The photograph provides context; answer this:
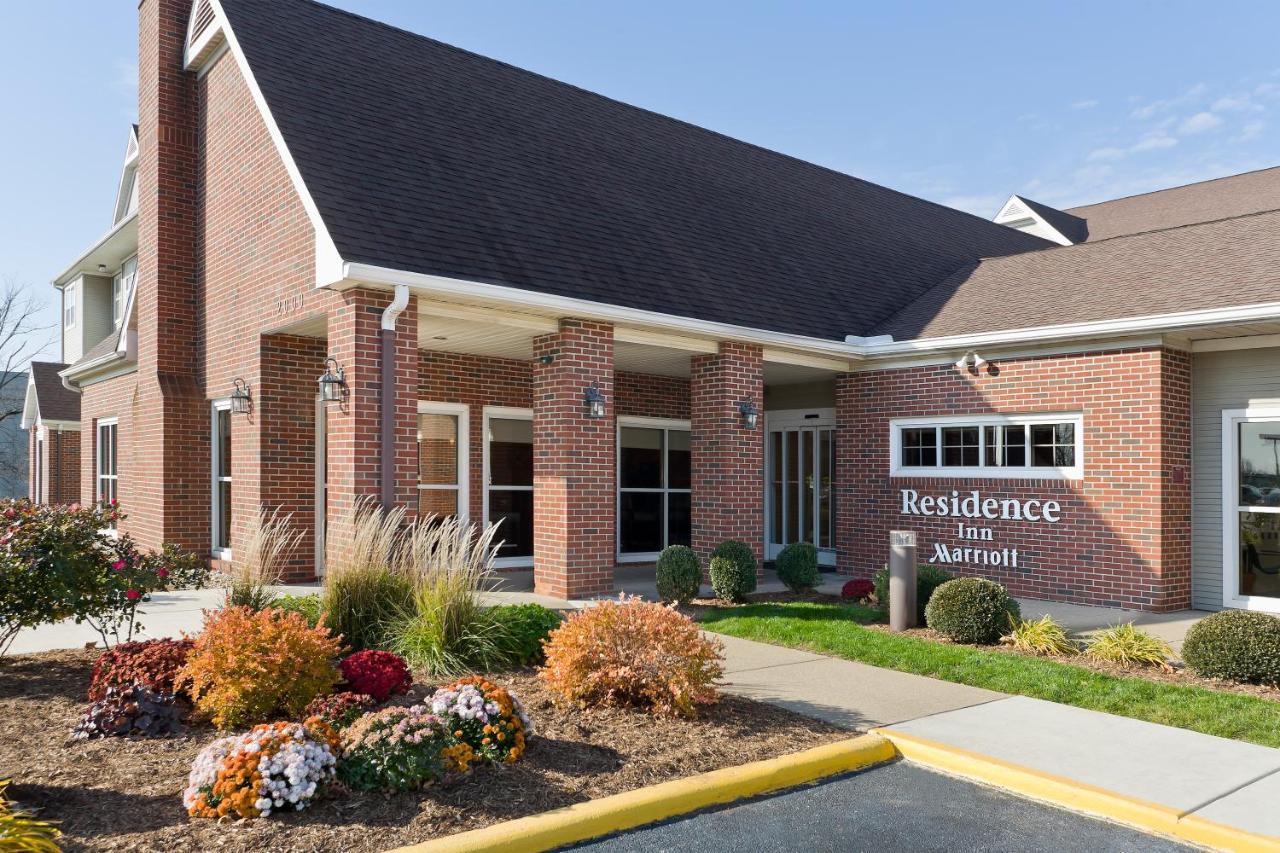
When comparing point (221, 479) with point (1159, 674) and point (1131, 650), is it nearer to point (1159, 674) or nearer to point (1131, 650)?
point (1131, 650)

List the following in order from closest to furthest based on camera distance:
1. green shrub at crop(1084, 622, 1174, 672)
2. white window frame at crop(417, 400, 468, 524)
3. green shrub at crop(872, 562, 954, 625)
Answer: green shrub at crop(1084, 622, 1174, 672), green shrub at crop(872, 562, 954, 625), white window frame at crop(417, 400, 468, 524)

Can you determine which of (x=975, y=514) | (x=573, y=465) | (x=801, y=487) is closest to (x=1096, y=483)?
(x=975, y=514)

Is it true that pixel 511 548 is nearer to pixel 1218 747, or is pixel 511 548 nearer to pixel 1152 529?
pixel 1152 529

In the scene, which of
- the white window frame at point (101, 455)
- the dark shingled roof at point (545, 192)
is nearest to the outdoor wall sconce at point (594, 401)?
the dark shingled roof at point (545, 192)

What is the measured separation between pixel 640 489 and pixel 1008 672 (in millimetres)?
8919

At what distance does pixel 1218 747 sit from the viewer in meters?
5.73

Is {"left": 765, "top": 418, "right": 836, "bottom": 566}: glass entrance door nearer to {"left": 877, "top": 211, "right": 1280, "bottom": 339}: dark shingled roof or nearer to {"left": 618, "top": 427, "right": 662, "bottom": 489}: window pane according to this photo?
{"left": 618, "top": 427, "right": 662, "bottom": 489}: window pane

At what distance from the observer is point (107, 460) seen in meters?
17.7

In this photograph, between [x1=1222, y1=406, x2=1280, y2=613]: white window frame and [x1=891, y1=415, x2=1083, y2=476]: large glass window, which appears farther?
[x1=891, y1=415, x2=1083, y2=476]: large glass window

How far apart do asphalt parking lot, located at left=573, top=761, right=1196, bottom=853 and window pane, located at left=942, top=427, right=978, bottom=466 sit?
26.0ft

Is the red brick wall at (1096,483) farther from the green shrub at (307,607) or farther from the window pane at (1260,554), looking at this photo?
the green shrub at (307,607)

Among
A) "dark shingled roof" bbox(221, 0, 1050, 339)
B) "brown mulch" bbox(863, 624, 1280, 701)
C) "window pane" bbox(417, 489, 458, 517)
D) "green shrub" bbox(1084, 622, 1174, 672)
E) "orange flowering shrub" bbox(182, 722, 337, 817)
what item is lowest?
"brown mulch" bbox(863, 624, 1280, 701)

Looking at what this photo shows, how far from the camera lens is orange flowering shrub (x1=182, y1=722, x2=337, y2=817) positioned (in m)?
4.27

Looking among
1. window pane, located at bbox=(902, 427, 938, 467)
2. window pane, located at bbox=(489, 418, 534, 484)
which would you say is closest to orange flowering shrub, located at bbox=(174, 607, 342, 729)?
window pane, located at bbox=(489, 418, 534, 484)
